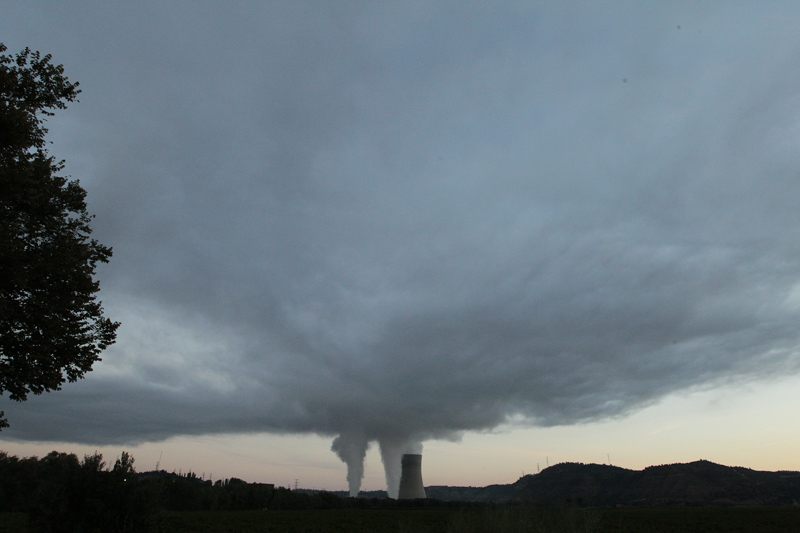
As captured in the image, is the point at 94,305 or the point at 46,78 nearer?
the point at 46,78

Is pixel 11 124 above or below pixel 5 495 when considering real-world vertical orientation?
above

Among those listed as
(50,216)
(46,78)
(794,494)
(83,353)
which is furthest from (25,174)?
(794,494)

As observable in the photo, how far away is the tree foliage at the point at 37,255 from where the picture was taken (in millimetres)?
15141

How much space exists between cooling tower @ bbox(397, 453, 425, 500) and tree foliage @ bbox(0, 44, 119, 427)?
369 feet

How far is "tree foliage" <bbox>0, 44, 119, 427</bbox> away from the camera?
49.7 feet

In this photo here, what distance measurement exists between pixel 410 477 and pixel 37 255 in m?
119

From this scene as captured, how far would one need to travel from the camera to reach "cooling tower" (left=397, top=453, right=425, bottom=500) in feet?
396

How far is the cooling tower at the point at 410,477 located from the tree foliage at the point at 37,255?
369ft

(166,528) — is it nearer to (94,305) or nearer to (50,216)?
(94,305)

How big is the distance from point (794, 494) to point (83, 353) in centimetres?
25251

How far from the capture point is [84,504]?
1825 cm

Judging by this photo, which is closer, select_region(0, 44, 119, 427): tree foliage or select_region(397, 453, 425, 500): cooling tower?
select_region(0, 44, 119, 427): tree foliage

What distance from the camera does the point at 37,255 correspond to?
631 inches

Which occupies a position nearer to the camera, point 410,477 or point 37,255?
point 37,255
